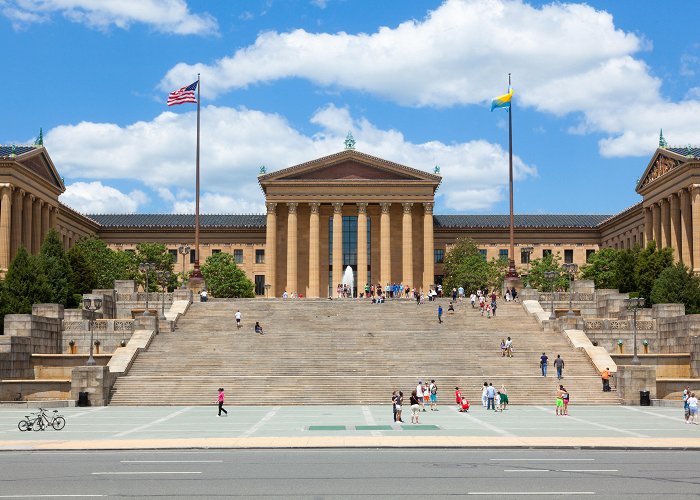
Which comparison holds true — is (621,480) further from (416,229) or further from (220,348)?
(416,229)

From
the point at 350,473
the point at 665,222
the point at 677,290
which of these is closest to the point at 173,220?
the point at 665,222

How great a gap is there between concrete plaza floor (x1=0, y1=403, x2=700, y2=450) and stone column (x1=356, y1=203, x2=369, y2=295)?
67324 millimetres

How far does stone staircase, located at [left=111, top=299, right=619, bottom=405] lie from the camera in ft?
159

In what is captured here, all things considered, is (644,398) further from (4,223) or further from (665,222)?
(4,223)

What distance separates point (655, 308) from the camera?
6425 cm

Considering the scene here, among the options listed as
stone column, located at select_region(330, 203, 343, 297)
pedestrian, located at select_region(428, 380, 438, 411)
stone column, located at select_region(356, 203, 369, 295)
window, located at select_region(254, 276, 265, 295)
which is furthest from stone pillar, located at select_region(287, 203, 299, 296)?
pedestrian, located at select_region(428, 380, 438, 411)

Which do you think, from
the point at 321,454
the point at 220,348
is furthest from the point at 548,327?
the point at 321,454

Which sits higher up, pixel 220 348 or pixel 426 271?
pixel 426 271

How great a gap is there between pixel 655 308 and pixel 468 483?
4662 centimetres

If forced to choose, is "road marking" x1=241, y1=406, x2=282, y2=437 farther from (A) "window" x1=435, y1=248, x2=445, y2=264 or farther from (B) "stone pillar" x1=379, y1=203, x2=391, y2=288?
(A) "window" x1=435, y1=248, x2=445, y2=264

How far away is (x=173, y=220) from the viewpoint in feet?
469

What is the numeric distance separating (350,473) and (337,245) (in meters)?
90.9

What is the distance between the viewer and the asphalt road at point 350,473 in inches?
798

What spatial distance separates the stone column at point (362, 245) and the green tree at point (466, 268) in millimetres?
11469
